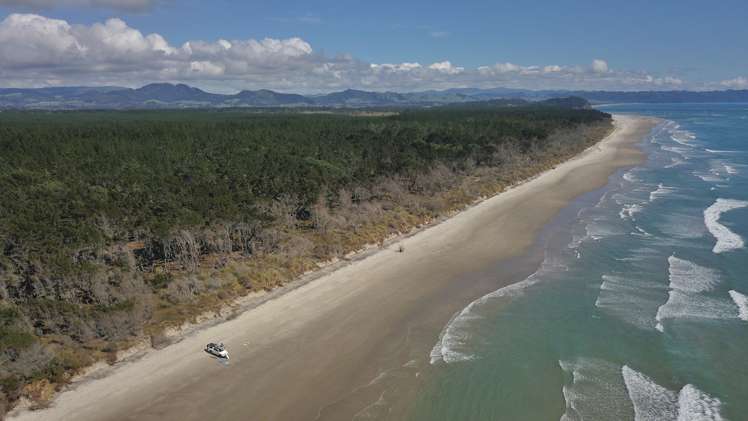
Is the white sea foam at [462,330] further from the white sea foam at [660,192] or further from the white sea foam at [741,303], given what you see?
the white sea foam at [660,192]

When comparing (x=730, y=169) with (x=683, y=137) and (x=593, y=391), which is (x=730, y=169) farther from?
(x=593, y=391)

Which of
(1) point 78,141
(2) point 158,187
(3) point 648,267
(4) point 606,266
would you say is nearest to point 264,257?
(2) point 158,187

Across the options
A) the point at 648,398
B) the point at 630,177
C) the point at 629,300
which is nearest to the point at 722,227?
the point at 629,300

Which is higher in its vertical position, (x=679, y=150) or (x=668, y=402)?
(x=679, y=150)

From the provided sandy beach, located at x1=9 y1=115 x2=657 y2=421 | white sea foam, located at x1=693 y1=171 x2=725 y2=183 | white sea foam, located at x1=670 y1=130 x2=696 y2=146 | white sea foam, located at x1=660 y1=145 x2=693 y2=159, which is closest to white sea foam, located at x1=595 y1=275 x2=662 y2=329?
sandy beach, located at x1=9 y1=115 x2=657 y2=421

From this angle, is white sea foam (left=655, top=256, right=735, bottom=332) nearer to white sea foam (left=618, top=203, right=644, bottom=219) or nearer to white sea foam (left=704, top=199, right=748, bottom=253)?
white sea foam (left=704, top=199, right=748, bottom=253)

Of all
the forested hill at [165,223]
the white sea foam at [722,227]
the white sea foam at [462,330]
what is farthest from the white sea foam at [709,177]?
the white sea foam at [462,330]
